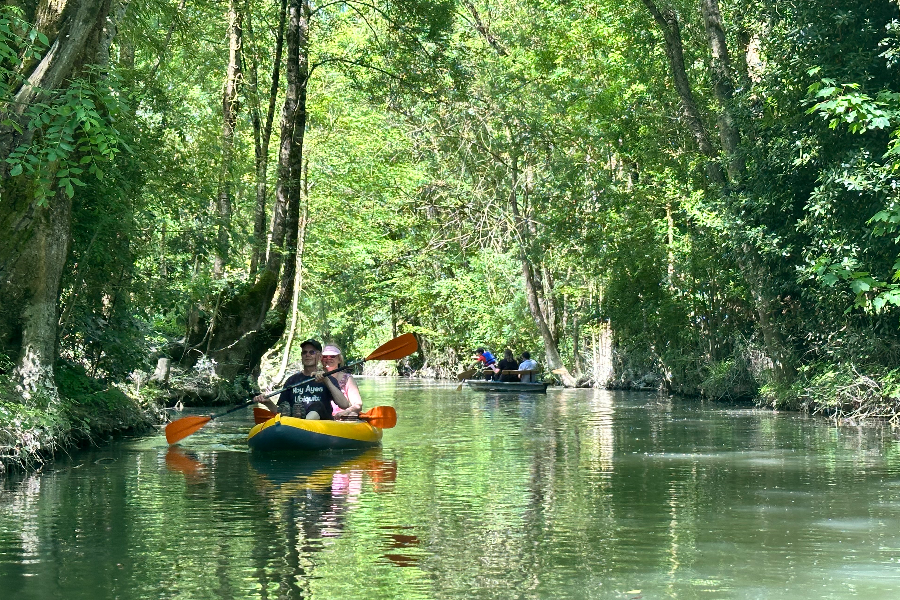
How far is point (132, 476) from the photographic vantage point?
1094cm

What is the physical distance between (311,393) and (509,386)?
17427 millimetres

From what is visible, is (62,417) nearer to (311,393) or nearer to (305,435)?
(305,435)

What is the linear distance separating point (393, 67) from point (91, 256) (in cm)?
967

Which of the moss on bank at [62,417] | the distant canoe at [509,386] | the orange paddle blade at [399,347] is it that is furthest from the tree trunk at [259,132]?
the orange paddle blade at [399,347]

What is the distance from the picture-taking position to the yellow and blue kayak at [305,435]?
12.4 metres

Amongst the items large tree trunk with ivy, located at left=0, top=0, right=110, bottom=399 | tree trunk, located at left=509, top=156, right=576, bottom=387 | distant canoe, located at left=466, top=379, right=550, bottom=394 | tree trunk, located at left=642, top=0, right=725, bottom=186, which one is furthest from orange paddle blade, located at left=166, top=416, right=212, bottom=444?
tree trunk, located at left=509, top=156, right=576, bottom=387

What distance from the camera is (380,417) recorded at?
46.2ft

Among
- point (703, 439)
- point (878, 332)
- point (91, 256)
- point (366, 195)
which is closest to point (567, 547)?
point (703, 439)

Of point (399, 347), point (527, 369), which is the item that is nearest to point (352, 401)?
point (399, 347)

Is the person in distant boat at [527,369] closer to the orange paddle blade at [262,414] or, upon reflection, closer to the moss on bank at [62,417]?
the moss on bank at [62,417]

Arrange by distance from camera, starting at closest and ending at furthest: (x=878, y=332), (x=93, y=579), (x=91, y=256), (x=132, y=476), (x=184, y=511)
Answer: (x=93, y=579) < (x=184, y=511) < (x=132, y=476) < (x=91, y=256) < (x=878, y=332)

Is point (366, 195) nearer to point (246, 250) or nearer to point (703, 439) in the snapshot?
point (246, 250)

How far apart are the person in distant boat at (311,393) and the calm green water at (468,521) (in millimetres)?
840

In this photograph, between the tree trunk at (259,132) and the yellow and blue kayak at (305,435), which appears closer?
the yellow and blue kayak at (305,435)
